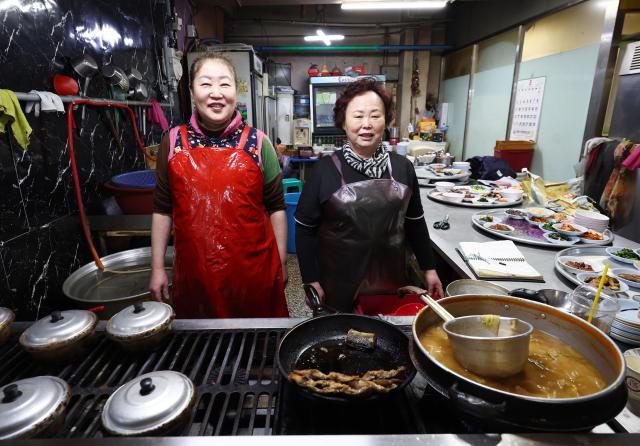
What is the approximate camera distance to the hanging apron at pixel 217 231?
5.97 feet

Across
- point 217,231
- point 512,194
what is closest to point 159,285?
point 217,231

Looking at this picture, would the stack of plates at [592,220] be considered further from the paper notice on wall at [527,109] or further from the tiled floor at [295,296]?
the paper notice on wall at [527,109]

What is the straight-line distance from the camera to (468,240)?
222 cm

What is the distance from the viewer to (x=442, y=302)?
2.86 feet

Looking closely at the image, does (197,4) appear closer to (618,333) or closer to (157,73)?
(157,73)

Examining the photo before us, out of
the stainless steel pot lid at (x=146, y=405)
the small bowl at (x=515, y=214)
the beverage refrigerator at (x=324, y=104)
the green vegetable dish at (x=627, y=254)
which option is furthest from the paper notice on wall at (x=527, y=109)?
the stainless steel pot lid at (x=146, y=405)

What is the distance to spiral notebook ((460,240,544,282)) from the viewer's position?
5.52 feet

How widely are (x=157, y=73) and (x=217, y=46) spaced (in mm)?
2035

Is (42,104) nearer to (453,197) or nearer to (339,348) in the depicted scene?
(339,348)

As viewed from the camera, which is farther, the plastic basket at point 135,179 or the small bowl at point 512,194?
the small bowl at point 512,194

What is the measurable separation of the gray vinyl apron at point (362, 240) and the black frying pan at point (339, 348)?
0.91 metres

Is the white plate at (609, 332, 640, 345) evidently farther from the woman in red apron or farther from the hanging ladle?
the woman in red apron

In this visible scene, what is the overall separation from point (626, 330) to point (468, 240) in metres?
1.07

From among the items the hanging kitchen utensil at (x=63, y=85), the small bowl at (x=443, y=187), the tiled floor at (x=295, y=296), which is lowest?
the tiled floor at (x=295, y=296)
